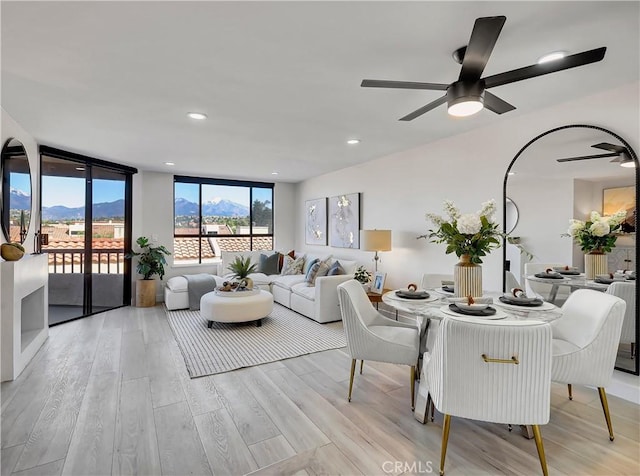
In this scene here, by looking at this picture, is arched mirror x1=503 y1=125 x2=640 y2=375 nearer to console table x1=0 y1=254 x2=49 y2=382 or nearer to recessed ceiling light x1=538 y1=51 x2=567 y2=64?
recessed ceiling light x1=538 y1=51 x2=567 y2=64

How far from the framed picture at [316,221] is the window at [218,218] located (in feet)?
3.26

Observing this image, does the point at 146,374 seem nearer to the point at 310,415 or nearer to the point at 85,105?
the point at 310,415

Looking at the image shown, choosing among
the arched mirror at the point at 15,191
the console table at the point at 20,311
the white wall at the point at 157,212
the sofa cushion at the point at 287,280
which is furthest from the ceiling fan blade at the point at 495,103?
the white wall at the point at 157,212

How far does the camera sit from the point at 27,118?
3.16m

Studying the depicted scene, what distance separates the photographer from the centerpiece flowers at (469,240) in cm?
214

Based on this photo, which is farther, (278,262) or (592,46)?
(278,262)

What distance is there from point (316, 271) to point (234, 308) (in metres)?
1.50

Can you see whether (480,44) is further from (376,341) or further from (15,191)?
(15,191)

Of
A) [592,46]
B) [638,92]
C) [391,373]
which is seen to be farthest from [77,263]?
[638,92]

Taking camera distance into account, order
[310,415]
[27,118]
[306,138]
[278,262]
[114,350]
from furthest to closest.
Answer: [278,262], [306,138], [114,350], [27,118], [310,415]

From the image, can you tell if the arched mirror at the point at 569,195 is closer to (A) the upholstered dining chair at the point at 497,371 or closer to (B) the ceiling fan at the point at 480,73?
(B) the ceiling fan at the point at 480,73

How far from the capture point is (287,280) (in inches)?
218

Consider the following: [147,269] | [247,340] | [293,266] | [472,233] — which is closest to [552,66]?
[472,233]

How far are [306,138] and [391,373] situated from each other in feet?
9.03
